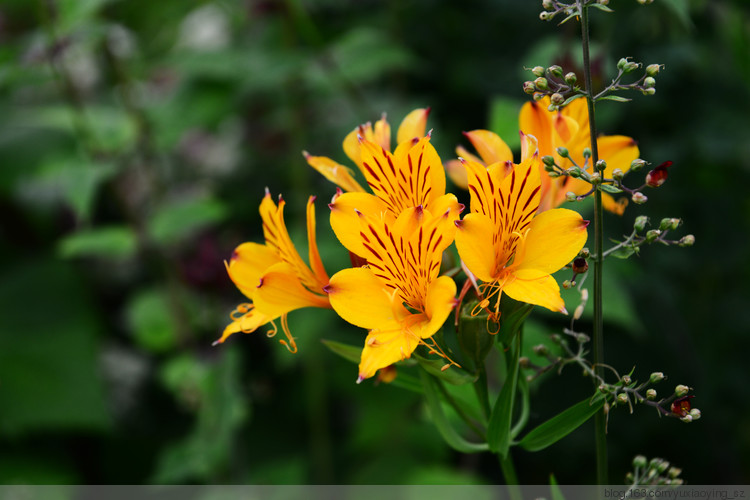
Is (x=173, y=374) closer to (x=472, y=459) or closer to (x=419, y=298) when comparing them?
(x=472, y=459)

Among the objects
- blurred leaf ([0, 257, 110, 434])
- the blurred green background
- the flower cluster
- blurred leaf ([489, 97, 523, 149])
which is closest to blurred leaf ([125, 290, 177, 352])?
the blurred green background

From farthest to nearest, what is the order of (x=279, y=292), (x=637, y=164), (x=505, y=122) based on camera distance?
(x=505, y=122) < (x=279, y=292) < (x=637, y=164)

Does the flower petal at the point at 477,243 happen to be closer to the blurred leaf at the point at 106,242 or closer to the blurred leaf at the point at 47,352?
the blurred leaf at the point at 106,242

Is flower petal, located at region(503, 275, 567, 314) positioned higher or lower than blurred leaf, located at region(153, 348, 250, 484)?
higher

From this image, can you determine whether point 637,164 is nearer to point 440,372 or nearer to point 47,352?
point 440,372

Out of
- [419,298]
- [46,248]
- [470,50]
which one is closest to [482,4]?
[470,50]

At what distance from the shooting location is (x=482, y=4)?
132 centimetres

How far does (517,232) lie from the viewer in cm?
39

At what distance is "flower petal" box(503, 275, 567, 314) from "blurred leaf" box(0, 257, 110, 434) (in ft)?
3.91

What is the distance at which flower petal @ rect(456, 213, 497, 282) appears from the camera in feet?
1.17

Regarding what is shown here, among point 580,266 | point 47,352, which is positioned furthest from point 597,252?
point 47,352

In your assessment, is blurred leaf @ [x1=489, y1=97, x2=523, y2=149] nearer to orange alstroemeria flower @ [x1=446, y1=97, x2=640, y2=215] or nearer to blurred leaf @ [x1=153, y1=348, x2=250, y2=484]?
orange alstroemeria flower @ [x1=446, y1=97, x2=640, y2=215]

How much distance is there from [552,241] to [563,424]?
0.11 m

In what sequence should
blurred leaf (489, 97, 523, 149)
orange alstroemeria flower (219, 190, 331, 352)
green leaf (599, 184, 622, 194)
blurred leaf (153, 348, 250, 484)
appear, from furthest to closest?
blurred leaf (153, 348, 250, 484) → blurred leaf (489, 97, 523, 149) → orange alstroemeria flower (219, 190, 331, 352) → green leaf (599, 184, 622, 194)
